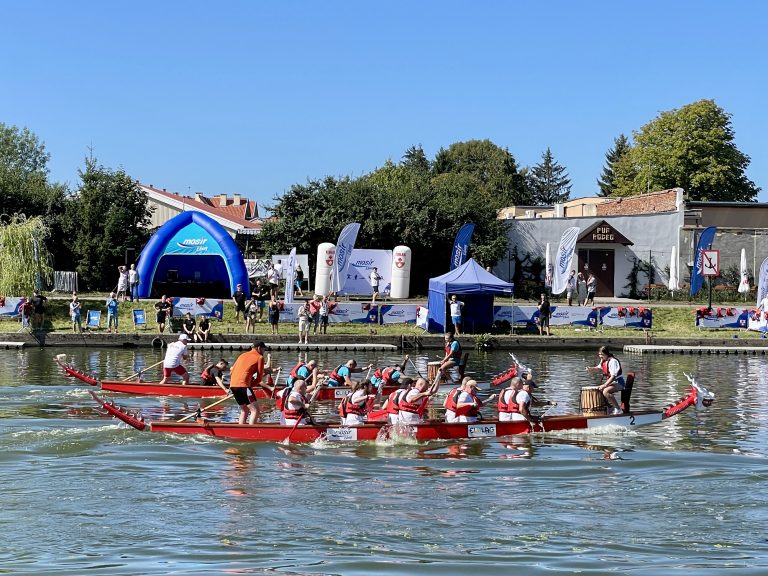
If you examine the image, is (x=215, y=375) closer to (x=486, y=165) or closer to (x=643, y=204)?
(x=643, y=204)

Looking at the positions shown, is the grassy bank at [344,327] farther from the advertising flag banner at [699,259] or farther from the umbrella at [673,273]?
the umbrella at [673,273]

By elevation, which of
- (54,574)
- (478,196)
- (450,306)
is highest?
(478,196)

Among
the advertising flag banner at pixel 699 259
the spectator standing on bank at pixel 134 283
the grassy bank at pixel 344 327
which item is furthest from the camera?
the advertising flag banner at pixel 699 259

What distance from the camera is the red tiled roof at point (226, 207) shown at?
72188mm

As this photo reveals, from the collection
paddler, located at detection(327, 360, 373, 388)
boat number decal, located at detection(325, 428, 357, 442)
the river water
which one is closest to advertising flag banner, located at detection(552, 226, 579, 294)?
paddler, located at detection(327, 360, 373, 388)

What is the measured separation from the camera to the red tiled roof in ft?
237

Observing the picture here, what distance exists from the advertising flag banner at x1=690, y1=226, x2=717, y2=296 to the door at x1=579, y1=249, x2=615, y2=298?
6.34m

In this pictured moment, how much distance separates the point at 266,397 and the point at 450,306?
1584cm

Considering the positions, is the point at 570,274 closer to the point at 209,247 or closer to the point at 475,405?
the point at 209,247

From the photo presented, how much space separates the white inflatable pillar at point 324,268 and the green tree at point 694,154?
35.3 metres

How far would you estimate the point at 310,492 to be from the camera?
16875 mm

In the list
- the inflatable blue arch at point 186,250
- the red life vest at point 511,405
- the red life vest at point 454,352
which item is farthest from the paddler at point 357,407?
the inflatable blue arch at point 186,250

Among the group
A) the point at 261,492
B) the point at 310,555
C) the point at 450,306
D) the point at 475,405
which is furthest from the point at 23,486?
the point at 450,306

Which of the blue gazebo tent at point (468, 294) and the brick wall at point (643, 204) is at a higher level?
the brick wall at point (643, 204)
